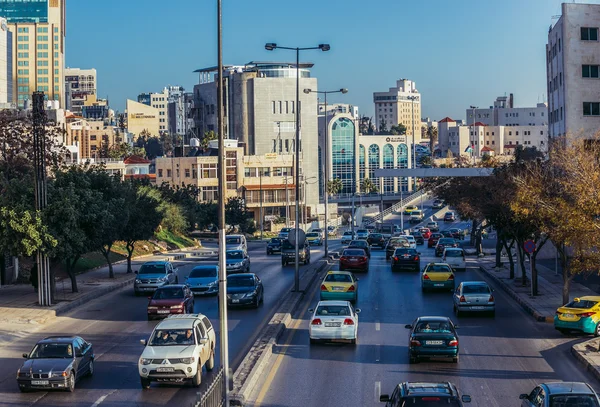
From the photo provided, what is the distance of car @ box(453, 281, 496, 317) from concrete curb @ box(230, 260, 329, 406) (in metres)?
6.15

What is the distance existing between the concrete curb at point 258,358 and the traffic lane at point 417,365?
0.44m

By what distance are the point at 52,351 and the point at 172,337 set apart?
285 cm

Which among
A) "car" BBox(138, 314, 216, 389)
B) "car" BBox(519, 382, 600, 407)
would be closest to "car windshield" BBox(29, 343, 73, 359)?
"car" BBox(138, 314, 216, 389)

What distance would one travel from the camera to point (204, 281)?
40.4m

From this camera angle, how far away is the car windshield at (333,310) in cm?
2712

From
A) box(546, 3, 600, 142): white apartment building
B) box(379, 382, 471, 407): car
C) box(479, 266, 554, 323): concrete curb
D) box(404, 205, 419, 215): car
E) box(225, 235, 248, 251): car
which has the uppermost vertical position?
box(546, 3, 600, 142): white apartment building

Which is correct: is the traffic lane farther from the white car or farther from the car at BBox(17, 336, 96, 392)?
the car at BBox(17, 336, 96, 392)

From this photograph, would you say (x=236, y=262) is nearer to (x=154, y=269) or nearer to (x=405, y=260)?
(x=154, y=269)

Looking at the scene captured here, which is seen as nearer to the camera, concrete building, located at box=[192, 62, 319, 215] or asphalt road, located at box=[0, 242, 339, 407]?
asphalt road, located at box=[0, 242, 339, 407]

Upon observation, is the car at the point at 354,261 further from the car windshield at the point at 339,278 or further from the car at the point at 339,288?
the car at the point at 339,288

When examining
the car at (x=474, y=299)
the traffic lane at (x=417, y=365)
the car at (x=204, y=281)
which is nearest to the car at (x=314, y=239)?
the car at (x=204, y=281)

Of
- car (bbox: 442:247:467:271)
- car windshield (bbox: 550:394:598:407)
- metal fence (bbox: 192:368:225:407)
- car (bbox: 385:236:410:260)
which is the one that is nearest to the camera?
metal fence (bbox: 192:368:225:407)

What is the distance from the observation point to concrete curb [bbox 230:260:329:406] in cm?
1941

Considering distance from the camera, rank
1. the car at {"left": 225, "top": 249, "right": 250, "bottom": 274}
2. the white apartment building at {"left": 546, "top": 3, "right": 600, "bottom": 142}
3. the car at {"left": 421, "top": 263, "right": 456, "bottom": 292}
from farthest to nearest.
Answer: the white apartment building at {"left": 546, "top": 3, "right": 600, "bottom": 142}, the car at {"left": 225, "top": 249, "right": 250, "bottom": 274}, the car at {"left": 421, "top": 263, "right": 456, "bottom": 292}
